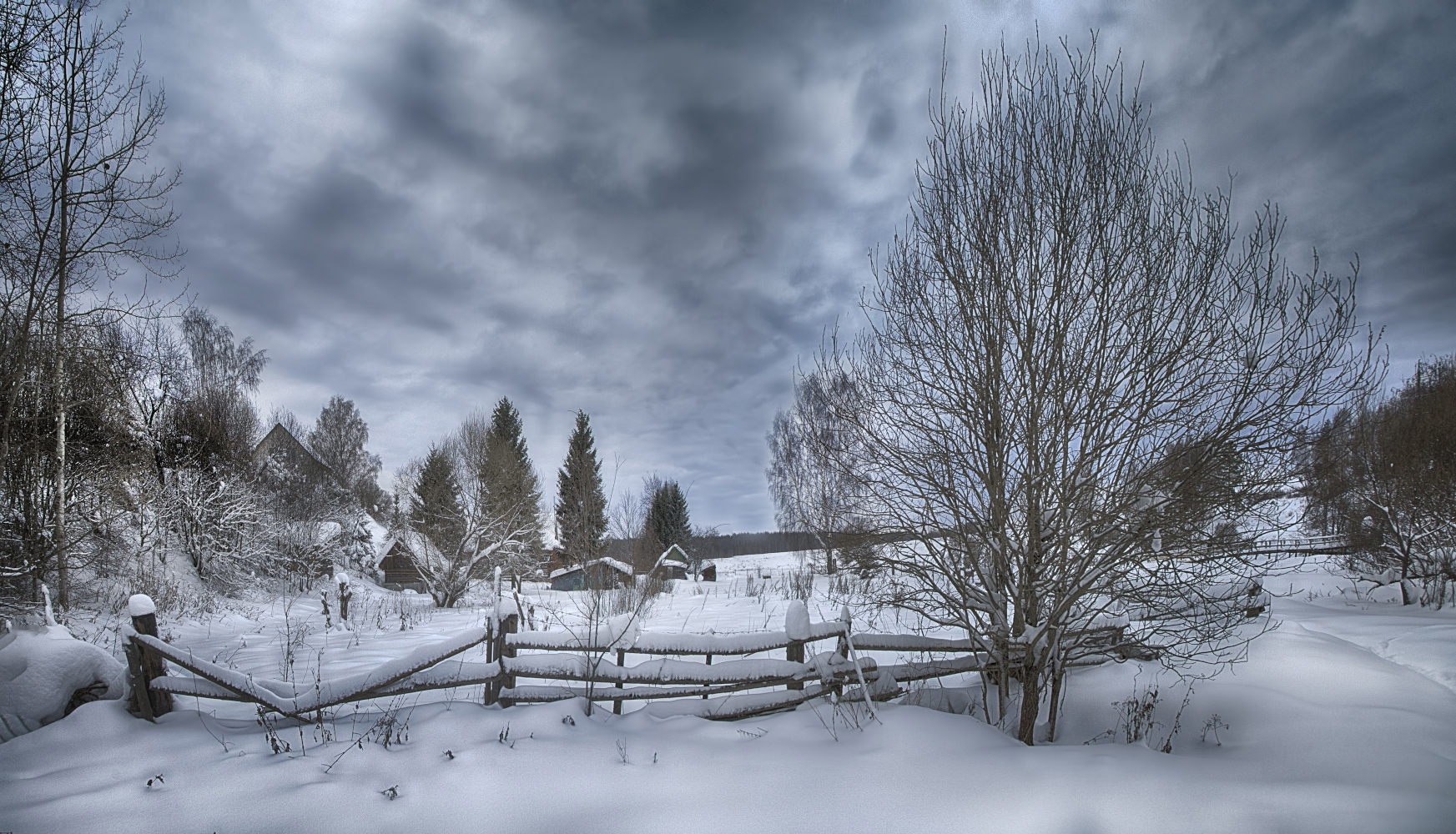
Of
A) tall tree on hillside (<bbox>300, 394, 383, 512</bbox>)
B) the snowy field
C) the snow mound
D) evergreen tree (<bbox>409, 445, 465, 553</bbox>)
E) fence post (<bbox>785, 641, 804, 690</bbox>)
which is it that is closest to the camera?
the snowy field

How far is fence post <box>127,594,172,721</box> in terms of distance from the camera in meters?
4.39

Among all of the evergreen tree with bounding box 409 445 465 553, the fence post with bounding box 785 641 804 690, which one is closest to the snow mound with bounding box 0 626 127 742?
the fence post with bounding box 785 641 804 690

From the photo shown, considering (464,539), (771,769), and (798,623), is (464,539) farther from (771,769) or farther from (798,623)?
(771,769)

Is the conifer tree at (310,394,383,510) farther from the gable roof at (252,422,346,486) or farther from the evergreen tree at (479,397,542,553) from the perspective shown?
the evergreen tree at (479,397,542,553)

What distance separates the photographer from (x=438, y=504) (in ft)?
67.1

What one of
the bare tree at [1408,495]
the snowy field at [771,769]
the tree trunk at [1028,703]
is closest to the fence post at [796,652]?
the snowy field at [771,769]

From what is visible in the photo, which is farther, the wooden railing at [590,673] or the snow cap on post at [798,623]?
the snow cap on post at [798,623]

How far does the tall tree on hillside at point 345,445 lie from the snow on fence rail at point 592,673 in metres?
31.6

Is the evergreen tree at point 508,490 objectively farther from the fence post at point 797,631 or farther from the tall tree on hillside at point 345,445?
the fence post at point 797,631

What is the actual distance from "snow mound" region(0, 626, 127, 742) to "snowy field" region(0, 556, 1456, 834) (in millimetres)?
256

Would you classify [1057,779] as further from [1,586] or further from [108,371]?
[108,371]

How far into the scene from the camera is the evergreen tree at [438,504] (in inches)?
776

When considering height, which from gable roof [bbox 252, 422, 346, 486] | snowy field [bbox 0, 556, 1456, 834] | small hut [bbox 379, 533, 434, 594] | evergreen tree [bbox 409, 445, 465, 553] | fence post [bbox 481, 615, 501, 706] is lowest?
small hut [bbox 379, 533, 434, 594]

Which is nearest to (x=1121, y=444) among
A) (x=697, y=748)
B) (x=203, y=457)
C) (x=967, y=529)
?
(x=967, y=529)
